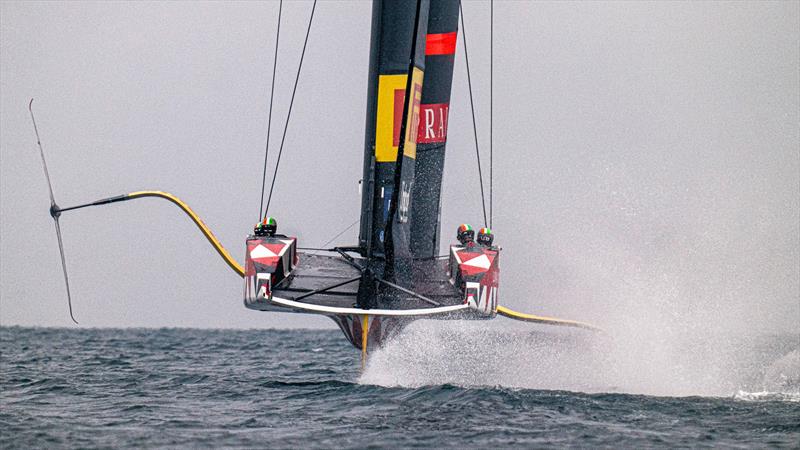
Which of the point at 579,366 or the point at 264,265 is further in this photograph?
the point at 579,366

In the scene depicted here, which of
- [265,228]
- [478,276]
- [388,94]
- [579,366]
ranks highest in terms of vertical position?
[388,94]

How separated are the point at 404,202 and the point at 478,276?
2198 millimetres

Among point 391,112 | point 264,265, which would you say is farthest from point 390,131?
point 264,265

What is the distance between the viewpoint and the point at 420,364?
41.6 ft

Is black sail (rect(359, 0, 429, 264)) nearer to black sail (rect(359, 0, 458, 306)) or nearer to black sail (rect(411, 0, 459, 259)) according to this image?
black sail (rect(359, 0, 458, 306))

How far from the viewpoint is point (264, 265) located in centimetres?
1038

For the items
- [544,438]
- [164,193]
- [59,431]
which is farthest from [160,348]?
[544,438]

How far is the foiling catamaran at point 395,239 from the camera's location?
1036 centimetres

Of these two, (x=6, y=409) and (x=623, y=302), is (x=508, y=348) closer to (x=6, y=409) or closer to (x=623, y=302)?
(x=623, y=302)

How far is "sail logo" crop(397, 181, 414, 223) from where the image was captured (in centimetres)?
1218

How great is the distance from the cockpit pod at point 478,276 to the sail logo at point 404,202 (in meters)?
1.44

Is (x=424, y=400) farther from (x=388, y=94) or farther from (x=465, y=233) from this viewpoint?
(x=388, y=94)

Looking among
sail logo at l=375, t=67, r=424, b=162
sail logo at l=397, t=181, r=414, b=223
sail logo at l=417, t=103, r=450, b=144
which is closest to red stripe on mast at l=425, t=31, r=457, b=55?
sail logo at l=417, t=103, r=450, b=144

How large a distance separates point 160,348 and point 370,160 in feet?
34.2
